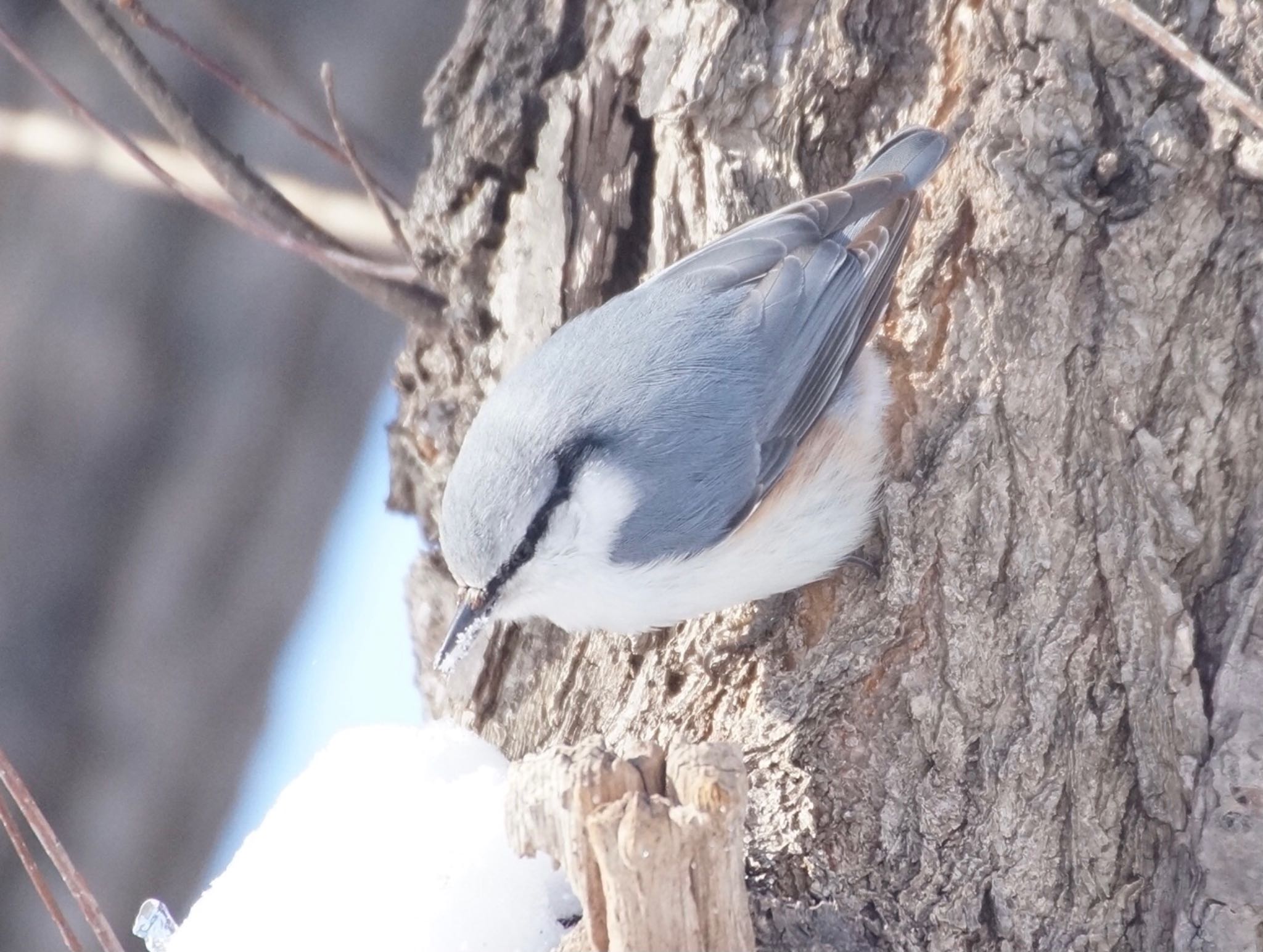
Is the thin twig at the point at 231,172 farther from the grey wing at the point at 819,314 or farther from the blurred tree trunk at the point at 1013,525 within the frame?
the grey wing at the point at 819,314

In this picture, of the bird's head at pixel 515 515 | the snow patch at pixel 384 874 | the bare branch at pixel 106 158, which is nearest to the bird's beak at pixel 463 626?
the bird's head at pixel 515 515

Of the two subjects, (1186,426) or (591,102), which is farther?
(591,102)

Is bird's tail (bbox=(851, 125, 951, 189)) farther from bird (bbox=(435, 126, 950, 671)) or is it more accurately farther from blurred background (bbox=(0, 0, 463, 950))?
blurred background (bbox=(0, 0, 463, 950))

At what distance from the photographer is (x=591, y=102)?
2.01 m

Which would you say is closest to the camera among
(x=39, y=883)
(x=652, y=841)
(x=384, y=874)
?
(x=652, y=841)

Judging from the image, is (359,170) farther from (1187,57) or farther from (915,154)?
(1187,57)

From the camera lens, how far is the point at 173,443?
8.34 ft

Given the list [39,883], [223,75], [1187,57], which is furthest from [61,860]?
[1187,57]

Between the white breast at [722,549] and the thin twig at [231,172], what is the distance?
23.5 inches

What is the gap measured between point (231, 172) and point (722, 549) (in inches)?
41.9

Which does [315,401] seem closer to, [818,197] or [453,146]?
[453,146]

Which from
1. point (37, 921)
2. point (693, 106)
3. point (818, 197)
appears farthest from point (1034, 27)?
point (37, 921)

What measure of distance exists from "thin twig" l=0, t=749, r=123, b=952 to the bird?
0.56 metres

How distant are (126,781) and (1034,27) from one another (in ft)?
7.11
